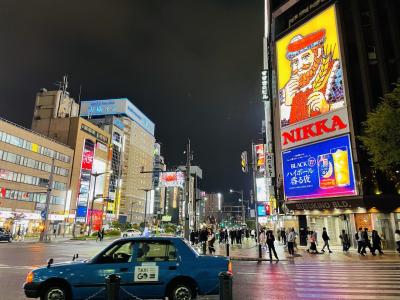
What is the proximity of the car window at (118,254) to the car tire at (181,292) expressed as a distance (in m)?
1.28

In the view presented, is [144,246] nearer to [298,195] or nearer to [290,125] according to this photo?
[298,195]

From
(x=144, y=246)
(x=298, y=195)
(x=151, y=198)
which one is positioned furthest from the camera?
(x=151, y=198)

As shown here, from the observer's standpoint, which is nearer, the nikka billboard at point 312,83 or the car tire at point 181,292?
the car tire at point 181,292

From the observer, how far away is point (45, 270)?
7.59 meters

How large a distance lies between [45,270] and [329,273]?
1188 cm

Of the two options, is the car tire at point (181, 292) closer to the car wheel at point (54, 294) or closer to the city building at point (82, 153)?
the car wheel at point (54, 294)

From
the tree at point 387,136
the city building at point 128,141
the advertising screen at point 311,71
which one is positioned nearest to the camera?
the tree at point 387,136

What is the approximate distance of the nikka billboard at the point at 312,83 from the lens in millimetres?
31500

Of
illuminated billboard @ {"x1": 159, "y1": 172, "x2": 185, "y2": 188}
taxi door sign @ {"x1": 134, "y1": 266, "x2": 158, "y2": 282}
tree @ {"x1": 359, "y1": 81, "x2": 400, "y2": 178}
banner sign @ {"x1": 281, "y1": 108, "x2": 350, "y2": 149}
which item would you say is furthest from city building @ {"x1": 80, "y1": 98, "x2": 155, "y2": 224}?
taxi door sign @ {"x1": 134, "y1": 266, "x2": 158, "y2": 282}

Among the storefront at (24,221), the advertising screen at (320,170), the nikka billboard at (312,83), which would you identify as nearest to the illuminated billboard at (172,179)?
the advertising screen at (320,170)

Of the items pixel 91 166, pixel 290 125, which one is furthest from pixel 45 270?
pixel 91 166

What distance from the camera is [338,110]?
30.9 meters

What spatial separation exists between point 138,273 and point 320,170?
2678 centimetres

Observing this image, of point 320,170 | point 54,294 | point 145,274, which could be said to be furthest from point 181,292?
point 320,170
